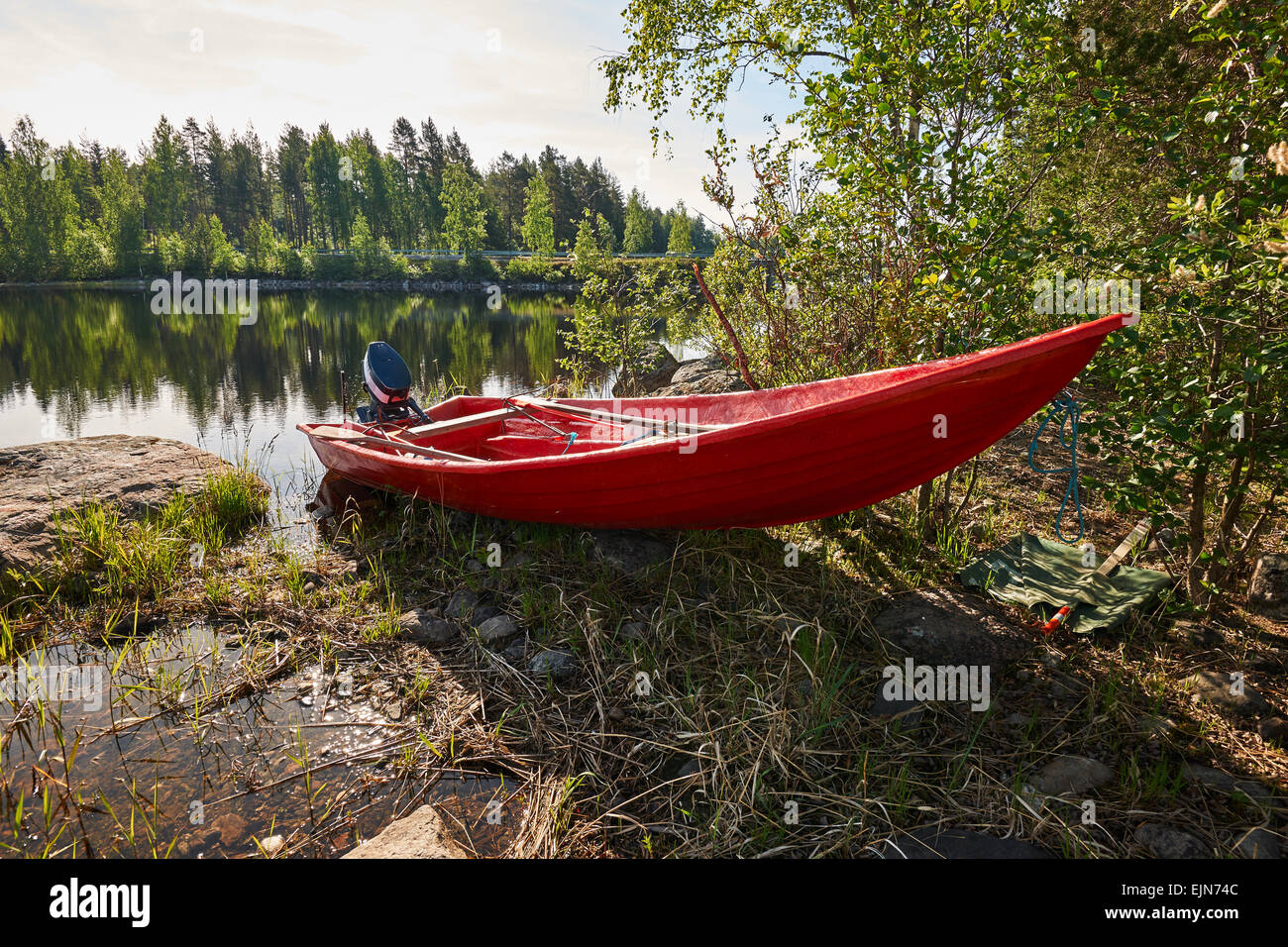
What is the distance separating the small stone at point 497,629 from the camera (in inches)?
147

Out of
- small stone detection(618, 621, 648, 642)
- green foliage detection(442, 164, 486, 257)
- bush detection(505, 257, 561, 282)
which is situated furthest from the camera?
green foliage detection(442, 164, 486, 257)

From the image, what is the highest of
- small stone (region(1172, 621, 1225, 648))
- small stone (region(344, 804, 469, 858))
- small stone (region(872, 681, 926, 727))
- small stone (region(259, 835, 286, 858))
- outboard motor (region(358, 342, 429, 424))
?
outboard motor (region(358, 342, 429, 424))

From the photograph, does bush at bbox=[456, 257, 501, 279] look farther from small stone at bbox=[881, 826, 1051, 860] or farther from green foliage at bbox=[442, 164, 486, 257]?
small stone at bbox=[881, 826, 1051, 860]

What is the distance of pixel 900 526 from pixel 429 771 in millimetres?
3451

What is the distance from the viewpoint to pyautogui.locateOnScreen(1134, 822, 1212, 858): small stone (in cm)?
221

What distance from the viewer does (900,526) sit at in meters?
4.65

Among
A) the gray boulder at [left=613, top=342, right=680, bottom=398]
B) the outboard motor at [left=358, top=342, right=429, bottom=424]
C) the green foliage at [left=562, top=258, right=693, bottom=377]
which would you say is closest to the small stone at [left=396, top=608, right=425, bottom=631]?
the outboard motor at [left=358, top=342, right=429, bottom=424]

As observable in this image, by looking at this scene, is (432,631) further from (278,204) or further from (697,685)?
(278,204)

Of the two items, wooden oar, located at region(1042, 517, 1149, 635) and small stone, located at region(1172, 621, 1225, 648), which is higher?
wooden oar, located at region(1042, 517, 1149, 635)

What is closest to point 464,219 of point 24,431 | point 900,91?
point 24,431

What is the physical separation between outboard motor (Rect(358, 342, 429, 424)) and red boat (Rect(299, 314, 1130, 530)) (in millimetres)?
774

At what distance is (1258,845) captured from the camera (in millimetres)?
2180

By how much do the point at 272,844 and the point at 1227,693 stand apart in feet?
13.3
